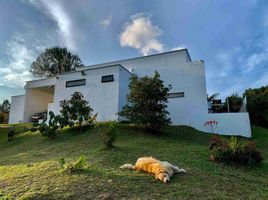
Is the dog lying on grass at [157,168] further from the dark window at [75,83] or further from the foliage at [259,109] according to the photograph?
the foliage at [259,109]

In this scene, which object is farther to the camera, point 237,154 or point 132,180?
point 237,154

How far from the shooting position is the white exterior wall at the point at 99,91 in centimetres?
1477

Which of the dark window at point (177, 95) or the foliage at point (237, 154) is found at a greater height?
the dark window at point (177, 95)

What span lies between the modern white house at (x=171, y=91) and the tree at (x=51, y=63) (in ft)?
37.4

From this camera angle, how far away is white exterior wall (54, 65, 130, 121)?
48.5 ft

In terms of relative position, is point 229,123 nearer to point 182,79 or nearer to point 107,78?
point 182,79

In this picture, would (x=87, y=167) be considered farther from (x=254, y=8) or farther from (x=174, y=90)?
(x=174, y=90)

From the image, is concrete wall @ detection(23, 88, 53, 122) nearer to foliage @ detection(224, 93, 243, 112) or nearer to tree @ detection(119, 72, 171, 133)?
tree @ detection(119, 72, 171, 133)

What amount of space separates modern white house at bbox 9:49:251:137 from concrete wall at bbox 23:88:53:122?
4621 mm

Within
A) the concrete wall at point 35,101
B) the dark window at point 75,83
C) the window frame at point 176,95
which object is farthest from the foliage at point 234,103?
the concrete wall at point 35,101

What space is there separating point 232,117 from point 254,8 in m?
6.65

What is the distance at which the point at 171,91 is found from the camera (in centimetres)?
1650

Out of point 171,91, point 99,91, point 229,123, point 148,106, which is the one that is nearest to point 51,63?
point 99,91

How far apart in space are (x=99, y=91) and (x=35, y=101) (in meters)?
8.95
